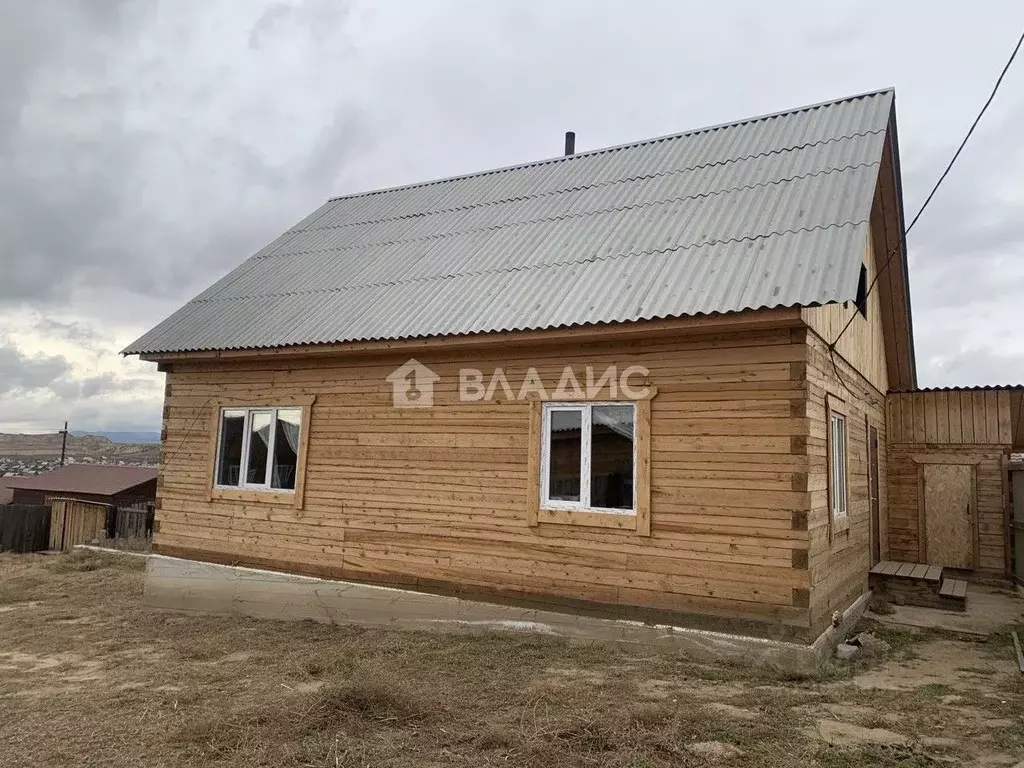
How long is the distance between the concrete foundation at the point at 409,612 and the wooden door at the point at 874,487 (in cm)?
197

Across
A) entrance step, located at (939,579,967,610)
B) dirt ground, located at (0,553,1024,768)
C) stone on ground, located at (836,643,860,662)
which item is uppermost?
entrance step, located at (939,579,967,610)

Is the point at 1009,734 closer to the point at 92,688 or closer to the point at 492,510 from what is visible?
the point at 492,510

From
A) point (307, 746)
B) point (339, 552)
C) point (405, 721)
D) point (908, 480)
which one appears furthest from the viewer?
point (908, 480)

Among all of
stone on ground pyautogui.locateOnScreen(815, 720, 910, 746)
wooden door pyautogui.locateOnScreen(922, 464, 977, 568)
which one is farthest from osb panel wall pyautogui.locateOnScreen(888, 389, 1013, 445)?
stone on ground pyautogui.locateOnScreen(815, 720, 910, 746)

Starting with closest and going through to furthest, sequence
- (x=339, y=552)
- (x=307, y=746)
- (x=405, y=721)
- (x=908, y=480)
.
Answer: (x=307, y=746) < (x=405, y=721) < (x=339, y=552) < (x=908, y=480)

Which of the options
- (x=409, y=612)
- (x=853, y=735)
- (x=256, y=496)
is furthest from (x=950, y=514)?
(x=256, y=496)

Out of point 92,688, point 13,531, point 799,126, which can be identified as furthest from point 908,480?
point 13,531

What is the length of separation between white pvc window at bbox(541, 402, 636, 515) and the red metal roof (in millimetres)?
15421

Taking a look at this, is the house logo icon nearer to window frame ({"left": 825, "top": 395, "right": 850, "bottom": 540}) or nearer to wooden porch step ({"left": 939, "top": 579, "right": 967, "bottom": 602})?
window frame ({"left": 825, "top": 395, "right": 850, "bottom": 540})

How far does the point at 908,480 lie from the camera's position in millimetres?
13148

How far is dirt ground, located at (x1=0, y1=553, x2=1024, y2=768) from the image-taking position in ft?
16.1

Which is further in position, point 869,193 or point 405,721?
point 869,193

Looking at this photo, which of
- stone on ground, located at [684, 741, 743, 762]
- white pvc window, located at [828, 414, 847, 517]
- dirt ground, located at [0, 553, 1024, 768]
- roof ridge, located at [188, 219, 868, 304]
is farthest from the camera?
white pvc window, located at [828, 414, 847, 517]

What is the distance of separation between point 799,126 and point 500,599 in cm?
741
